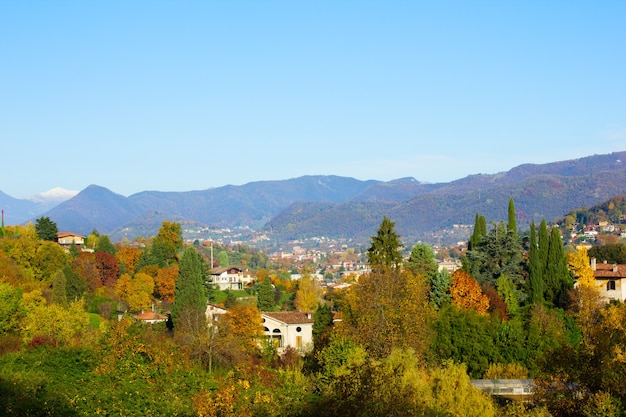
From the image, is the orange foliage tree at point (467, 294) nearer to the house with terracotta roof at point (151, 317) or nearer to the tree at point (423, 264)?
the tree at point (423, 264)

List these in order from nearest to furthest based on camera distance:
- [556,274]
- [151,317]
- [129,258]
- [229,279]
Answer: [556,274]
[151,317]
[129,258]
[229,279]

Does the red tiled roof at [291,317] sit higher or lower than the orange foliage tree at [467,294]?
lower

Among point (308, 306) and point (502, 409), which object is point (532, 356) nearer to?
point (502, 409)

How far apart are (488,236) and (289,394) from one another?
3408 centimetres

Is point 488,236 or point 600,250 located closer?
point 488,236

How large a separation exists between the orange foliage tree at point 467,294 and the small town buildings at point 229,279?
4322 centimetres

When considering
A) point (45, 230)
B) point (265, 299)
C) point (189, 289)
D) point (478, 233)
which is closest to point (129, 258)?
point (45, 230)

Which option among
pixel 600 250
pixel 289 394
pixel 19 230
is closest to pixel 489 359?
pixel 289 394

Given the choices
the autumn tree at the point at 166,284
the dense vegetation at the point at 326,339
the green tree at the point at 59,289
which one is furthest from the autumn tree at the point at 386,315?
the autumn tree at the point at 166,284

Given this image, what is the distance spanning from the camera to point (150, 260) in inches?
2958

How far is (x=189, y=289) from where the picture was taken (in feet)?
178

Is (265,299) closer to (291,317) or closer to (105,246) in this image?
(291,317)

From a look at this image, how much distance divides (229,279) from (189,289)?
37.2 meters

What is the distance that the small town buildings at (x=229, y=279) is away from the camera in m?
89.7
